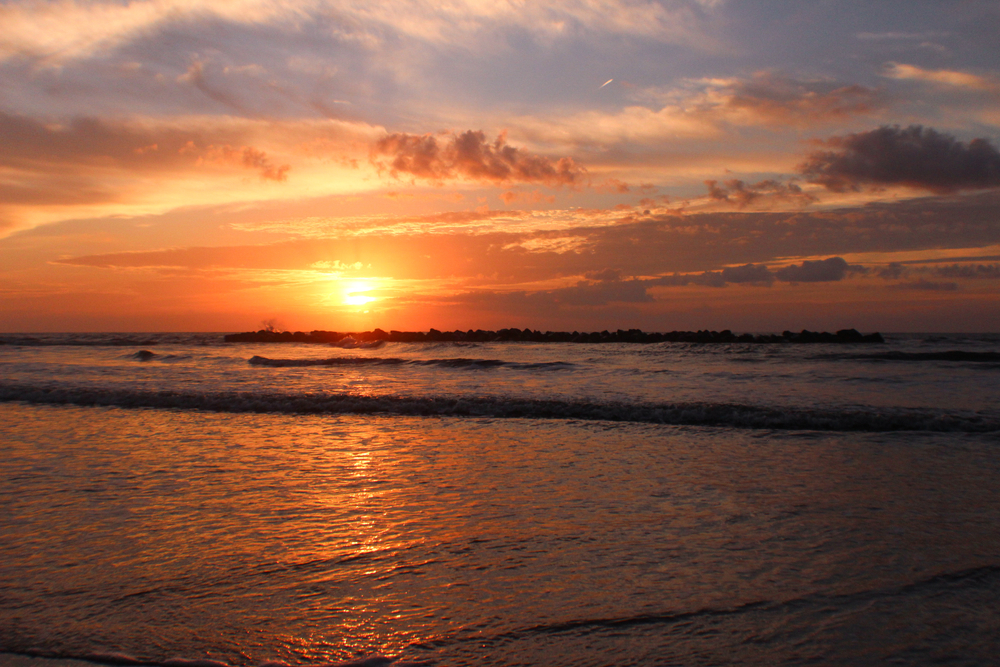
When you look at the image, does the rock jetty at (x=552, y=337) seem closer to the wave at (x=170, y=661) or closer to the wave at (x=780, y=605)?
the wave at (x=780, y=605)

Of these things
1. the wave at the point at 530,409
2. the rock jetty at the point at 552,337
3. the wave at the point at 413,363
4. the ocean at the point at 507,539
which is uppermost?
the rock jetty at the point at 552,337

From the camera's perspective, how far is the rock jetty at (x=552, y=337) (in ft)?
110

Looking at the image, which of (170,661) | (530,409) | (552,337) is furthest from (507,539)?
(552,337)

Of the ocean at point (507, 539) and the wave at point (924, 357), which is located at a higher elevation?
the wave at point (924, 357)

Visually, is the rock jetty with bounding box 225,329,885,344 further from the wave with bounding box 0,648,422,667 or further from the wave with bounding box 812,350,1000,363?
the wave with bounding box 0,648,422,667

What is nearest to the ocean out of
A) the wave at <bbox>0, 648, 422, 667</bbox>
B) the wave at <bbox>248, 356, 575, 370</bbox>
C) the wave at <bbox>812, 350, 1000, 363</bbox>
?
the wave at <bbox>0, 648, 422, 667</bbox>

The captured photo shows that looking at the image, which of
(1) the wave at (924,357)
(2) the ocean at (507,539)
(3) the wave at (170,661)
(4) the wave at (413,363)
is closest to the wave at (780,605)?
(2) the ocean at (507,539)

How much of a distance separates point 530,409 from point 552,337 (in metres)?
30.2

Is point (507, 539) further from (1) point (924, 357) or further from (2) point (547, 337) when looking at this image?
(2) point (547, 337)

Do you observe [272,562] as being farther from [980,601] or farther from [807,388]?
[807,388]

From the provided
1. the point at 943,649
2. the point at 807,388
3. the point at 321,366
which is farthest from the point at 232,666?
the point at 321,366

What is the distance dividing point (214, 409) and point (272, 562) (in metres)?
9.20

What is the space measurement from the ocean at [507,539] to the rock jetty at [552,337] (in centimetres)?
2459

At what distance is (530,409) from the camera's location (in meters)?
11.5
